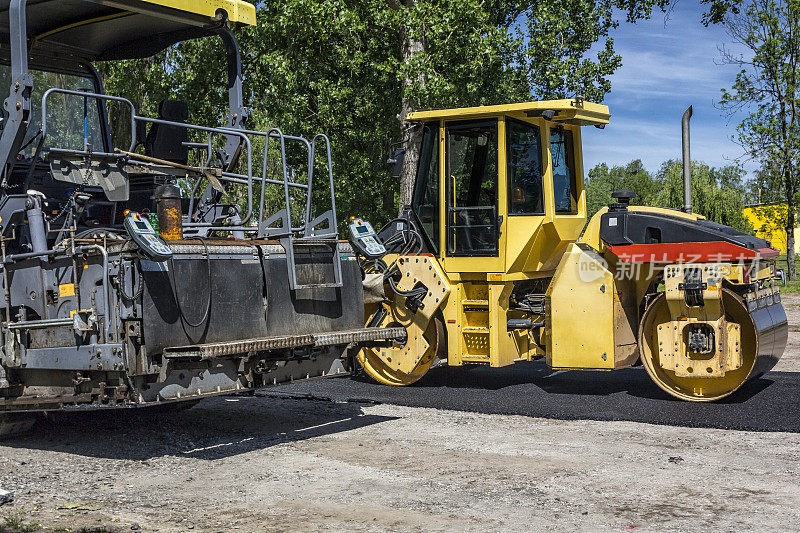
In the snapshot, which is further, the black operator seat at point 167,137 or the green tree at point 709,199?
the green tree at point 709,199

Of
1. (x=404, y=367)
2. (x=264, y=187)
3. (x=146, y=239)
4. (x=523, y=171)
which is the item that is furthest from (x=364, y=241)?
(x=404, y=367)

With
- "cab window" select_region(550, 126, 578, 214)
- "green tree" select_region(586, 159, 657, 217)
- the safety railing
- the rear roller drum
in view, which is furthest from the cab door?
"green tree" select_region(586, 159, 657, 217)

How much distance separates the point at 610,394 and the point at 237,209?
12.7 ft

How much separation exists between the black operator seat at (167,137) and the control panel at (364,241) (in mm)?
1577

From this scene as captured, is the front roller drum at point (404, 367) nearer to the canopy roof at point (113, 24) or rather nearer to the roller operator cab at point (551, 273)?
the roller operator cab at point (551, 273)

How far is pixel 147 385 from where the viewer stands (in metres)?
5.95

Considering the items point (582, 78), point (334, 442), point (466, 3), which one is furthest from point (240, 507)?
point (582, 78)

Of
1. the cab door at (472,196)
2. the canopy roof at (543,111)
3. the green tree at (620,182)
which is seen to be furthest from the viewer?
the green tree at (620,182)

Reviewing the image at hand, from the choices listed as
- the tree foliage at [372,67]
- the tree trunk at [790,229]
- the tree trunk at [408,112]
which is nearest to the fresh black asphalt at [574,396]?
the tree trunk at [408,112]

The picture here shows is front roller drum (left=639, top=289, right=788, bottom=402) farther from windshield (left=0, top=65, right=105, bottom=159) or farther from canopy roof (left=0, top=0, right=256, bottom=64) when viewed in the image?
→ windshield (left=0, top=65, right=105, bottom=159)

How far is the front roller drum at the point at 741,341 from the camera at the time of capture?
788 centimetres

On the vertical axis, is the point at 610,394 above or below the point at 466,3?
below

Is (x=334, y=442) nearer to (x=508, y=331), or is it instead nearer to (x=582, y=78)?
(x=508, y=331)

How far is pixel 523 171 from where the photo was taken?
8930mm
